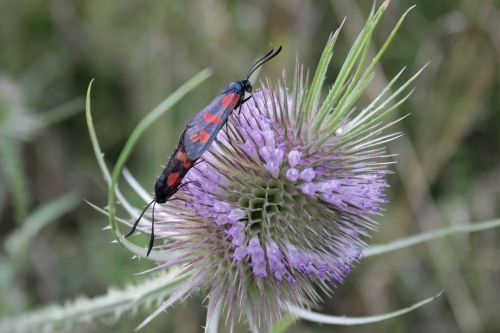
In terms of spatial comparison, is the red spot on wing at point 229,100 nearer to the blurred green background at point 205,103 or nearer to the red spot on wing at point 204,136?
the red spot on wing at point 204,136

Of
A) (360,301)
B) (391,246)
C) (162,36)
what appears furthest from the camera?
(162,36)

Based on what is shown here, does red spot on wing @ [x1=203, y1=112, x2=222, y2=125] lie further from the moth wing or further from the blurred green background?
the blurred green background

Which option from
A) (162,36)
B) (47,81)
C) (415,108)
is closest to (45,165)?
(47,81)

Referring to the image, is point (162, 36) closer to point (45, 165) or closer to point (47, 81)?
point (47, 81)

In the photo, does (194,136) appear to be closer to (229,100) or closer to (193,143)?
(193,143)

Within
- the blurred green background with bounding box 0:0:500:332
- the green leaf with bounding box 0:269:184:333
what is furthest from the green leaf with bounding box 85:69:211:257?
the blurred green background with bounding box 0:0:500:332

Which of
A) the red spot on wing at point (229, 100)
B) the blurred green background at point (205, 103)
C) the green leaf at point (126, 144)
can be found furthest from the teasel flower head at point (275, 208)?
the blurred green background at point (205, 103)

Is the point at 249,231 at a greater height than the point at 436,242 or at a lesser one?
greater
